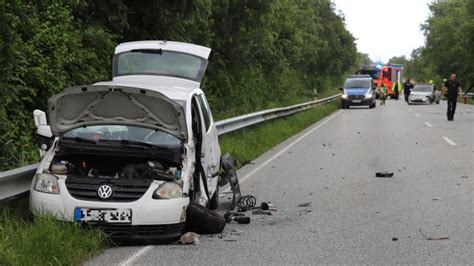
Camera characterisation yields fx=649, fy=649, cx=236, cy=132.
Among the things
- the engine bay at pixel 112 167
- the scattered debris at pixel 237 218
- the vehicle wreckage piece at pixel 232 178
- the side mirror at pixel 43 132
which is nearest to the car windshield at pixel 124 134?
the engine bay at pixel 112 167

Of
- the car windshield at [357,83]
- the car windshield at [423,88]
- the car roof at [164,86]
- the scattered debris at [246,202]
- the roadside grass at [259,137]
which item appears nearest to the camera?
the car roof at [164,86]

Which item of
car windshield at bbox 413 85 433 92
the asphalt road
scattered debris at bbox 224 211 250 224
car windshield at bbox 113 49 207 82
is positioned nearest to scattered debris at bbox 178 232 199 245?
the asphalt road

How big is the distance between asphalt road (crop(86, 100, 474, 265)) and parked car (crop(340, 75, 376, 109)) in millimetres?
25782

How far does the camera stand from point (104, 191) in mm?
6328

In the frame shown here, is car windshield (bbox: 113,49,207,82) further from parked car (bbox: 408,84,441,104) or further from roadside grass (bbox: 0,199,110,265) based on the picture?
parked car (bbox: 408,84,441,104)

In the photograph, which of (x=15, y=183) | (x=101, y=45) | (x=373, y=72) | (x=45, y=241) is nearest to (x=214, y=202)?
(x=15, y=183)

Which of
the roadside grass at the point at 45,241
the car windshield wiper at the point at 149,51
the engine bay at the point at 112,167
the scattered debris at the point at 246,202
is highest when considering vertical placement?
the car windshield wiper at the point at 149,51

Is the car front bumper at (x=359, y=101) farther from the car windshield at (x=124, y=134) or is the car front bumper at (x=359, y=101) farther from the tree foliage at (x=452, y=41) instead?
the car windshield at (x=124, y=134)

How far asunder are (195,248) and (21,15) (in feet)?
19.4

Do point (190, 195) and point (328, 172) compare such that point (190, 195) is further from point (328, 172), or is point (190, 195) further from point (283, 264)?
point (328, 172)

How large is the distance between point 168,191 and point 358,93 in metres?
36.9

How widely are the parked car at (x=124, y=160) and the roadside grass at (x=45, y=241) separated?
184 mm

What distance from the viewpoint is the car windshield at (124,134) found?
22.7 ft

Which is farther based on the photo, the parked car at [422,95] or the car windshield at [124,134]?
the parked car at [422,95]
